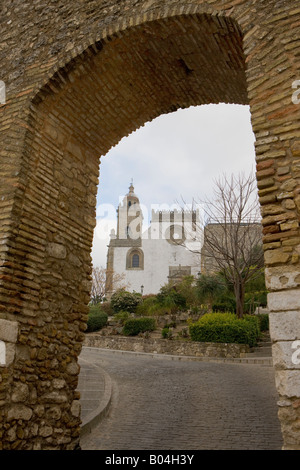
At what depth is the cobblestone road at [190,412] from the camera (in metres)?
4.46

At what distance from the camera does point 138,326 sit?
16.3m

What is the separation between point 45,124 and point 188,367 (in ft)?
26.7

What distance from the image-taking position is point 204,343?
12781 millimetres

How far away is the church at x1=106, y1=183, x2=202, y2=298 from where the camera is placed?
1238 inches

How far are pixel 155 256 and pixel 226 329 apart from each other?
20.2 m

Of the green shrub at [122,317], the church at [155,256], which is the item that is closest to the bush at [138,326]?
the green shrub at [122,317]

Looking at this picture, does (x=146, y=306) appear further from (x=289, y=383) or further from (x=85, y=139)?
(x=289, y=383)

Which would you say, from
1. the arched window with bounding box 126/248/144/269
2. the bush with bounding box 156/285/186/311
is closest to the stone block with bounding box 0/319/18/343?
the bush with bounding box 156/285/186/311

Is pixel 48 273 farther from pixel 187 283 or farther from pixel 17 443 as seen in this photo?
pixel 187 283

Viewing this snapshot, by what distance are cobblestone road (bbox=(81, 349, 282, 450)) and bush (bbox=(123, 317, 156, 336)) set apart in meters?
6.59

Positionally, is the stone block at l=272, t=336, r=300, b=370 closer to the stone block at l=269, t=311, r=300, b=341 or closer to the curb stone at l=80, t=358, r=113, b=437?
the stone block at l=269, t=311, r=300, b=341

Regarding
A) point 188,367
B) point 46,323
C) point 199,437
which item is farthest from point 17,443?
point 188,367

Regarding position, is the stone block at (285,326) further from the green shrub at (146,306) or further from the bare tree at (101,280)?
the bare tree at (101,280)

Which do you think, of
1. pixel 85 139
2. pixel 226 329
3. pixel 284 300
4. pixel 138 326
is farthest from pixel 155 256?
pixel 284 300
